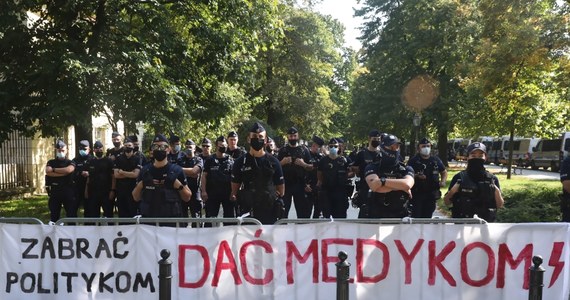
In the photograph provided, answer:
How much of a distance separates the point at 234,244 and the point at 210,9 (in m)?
11.2

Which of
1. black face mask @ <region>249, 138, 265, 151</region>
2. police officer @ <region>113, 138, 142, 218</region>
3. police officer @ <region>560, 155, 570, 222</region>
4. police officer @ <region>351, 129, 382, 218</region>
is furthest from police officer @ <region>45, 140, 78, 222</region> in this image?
police officer @ <region>560, 155, 570, 222</region>

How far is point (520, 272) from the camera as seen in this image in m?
5.10

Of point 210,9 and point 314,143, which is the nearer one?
point 314,143

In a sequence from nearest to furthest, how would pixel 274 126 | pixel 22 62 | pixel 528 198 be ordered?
pixel 528 198, pixel 22 62, pixel 274 126

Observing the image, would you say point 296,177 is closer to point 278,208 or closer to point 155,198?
point 278,208

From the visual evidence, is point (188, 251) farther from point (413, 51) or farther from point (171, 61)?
point (413, 51)

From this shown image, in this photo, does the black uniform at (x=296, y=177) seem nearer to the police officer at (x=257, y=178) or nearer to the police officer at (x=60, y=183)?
the police officer at (x=257, y=178)

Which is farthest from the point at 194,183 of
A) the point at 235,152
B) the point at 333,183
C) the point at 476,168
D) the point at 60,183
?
the point at 476,168

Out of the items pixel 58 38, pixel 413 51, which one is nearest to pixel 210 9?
pixel 58 38

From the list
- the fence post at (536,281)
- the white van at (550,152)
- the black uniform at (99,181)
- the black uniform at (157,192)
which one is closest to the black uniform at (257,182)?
the black uniform at (157,192)

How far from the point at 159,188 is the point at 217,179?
2.75 meters

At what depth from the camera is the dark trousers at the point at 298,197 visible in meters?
9.49

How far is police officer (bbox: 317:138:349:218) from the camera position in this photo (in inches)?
364

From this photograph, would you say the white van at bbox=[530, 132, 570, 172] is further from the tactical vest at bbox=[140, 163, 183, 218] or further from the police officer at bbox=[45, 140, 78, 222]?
the tactical vest at bbox=[140, 163, 183, 218]
